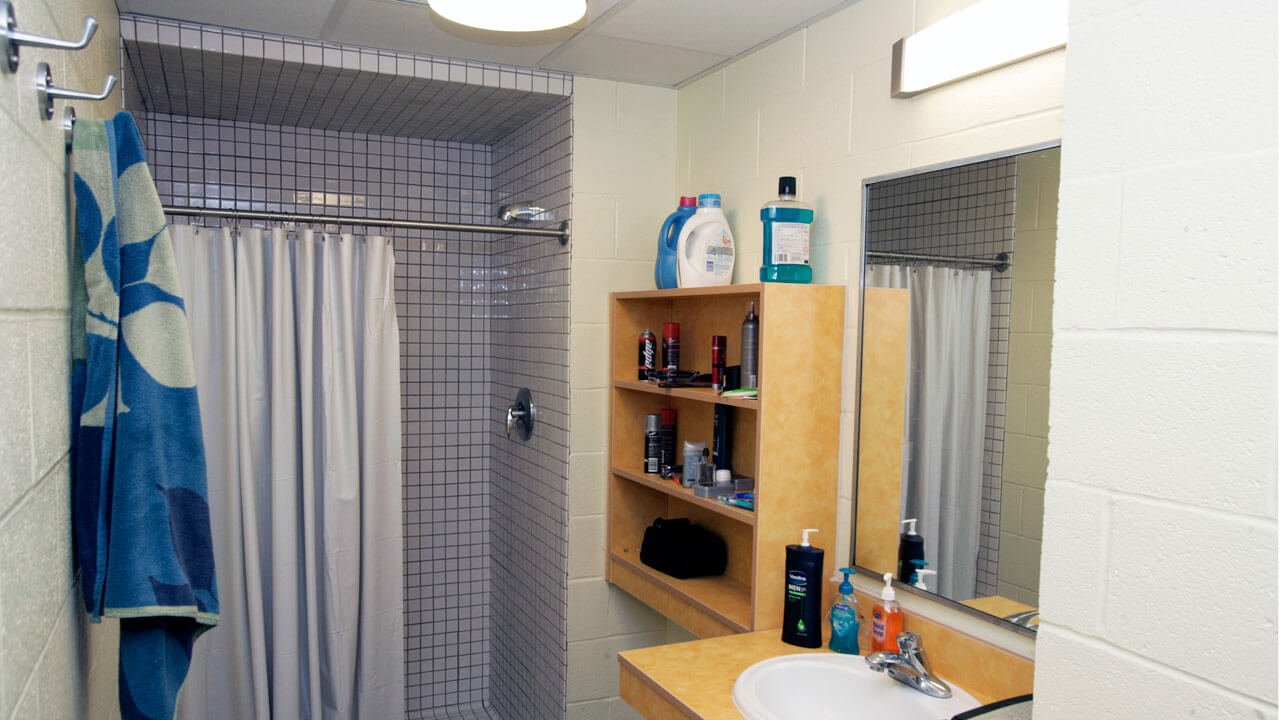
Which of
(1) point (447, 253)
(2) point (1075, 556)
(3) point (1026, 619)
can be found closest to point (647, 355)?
(1) point (447, 253)

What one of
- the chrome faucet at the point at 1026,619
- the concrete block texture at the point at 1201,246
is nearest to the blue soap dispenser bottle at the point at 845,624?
the chrome faucet at the point at 1026,619

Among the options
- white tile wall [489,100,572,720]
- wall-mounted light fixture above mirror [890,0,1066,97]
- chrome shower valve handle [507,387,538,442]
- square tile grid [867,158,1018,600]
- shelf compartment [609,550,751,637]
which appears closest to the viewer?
wall-mounted light fixture above mirror [890,0,1066,97]

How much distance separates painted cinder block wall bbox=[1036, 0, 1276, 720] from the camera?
27.7 inches

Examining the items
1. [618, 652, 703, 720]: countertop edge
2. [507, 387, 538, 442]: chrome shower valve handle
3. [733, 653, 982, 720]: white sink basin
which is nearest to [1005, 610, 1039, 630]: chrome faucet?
[733, 653, 982, 720]: white sink basin

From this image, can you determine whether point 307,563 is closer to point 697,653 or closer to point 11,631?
point 697,653

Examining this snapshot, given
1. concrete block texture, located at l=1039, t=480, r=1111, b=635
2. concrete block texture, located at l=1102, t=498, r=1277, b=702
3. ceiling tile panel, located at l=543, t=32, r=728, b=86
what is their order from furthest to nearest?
ceiling tile panel, located at l=543, t=32, r=728, b=86 < concrete block texture, located at l=1039, t=480, r=1111, b=635 < concrete block texture, located at l=1102, t=498, r=1277, b=702

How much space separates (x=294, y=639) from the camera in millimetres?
2377

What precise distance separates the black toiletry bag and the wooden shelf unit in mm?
28

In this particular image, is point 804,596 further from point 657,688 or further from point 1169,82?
point 1169,82

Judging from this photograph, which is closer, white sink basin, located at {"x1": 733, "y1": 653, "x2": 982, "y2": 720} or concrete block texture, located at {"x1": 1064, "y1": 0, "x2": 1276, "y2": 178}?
concrete block texture, located at {"x1": 1064, "y1": 0, "x2": 1276, "y2": 178}

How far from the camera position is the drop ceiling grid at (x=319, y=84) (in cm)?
218

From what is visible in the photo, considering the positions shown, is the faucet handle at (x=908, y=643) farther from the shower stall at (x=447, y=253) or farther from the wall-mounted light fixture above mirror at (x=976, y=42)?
the shower stall at (x=447, y=253)

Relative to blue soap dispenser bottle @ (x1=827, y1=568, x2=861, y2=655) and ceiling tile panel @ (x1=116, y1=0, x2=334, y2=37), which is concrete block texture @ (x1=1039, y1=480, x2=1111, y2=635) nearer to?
blue soap dispenser bottle @ (x1=827, y1=568, x2=861, y2=655)

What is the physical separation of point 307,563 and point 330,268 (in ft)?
2.74
